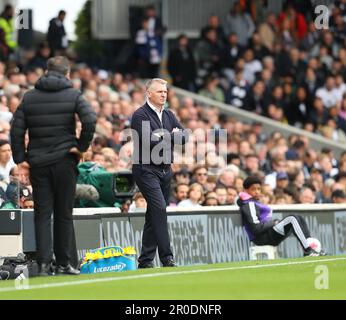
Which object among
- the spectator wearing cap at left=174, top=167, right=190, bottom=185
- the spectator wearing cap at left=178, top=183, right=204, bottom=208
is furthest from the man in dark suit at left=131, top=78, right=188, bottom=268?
the spectator wearing cap at left=174, top=167, right=190, bottom=185

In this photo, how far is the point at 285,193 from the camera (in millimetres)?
22609

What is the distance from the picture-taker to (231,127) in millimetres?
27359

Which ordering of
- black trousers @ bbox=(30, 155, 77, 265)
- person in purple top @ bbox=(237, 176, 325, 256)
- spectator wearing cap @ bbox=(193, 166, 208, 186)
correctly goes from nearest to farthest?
black trousers @ bbox=(30, 155, 77, 265) < person in purple top @ bbox=(237, 176, 325, 256) < spectator wearing cap @ bbox=(193, 166, 208, 186)

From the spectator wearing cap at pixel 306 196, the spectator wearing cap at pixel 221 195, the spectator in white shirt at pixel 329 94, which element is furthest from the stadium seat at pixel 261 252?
the spectator in white shirt at pixel 329 94

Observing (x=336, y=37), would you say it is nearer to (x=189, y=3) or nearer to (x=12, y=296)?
(x=189, y=3)

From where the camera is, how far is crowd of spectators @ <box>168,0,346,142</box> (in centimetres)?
3036

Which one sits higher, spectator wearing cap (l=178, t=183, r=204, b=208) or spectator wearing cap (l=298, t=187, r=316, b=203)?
spectator wearing cap (l=178, t=183, r=204, b=208)

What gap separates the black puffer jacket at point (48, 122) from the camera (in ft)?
42.1

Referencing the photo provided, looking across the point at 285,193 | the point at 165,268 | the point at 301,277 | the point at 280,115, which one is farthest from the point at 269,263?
the point at 280,115

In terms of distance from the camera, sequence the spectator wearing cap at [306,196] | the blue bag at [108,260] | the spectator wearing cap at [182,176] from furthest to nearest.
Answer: the spectator wearing cap at [306,196]
the spectator wearing cap at [182,176]
the blue bag at [108,260]

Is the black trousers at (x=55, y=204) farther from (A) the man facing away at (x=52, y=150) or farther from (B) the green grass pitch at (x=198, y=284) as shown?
(B) the green grass pitch at (x=198, y=284)

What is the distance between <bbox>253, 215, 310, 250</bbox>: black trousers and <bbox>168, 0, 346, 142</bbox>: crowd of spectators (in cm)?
1232

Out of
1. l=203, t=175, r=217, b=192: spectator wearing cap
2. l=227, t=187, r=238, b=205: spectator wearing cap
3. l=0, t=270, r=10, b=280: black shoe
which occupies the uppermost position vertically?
l=203, t=175, r=217, b=192: spectator wearing cap

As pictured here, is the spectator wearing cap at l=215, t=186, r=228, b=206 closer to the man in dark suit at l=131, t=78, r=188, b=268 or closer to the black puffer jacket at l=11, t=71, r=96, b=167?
the man in dark suit at l=131, t=78, r=188, b=268
